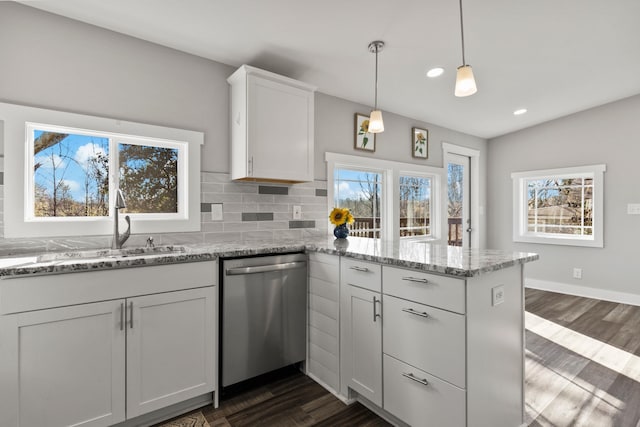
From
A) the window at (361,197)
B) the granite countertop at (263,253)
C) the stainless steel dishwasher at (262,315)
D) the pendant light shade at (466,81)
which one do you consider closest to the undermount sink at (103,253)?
the granite countertop at (263,253)

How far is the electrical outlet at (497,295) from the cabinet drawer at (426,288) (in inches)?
8.9

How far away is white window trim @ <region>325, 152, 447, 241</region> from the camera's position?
3359 mm

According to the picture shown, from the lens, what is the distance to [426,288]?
60.4 inches

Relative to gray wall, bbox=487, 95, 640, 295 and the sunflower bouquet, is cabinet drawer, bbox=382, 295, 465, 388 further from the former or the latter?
gray wall, bbox=487, 95, 640, 295

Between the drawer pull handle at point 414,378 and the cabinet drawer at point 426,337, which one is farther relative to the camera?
the drawer pull handle at point 414,378

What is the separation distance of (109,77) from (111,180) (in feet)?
2.22

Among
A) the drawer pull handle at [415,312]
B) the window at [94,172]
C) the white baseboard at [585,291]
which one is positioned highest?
the window at [94,172]

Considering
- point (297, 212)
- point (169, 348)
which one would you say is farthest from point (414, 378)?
point (297, 212)

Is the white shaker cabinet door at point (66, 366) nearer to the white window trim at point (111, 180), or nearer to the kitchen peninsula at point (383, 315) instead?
the kitchen peninsula at point (383, 315)

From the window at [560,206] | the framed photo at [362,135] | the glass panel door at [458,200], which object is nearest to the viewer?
the framed photo at [362,135]

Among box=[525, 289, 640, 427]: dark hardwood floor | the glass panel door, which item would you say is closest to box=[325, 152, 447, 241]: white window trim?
the glass panel door

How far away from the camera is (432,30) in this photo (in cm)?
237

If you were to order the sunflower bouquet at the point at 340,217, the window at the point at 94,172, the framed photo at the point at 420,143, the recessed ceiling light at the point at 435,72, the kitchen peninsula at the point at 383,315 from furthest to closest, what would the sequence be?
1. the framed photo at the point at 420,143
2. the recessed ceiling light at the point at 435,72
3. the sunflower bouquet at the point at 340,217
4. the window at the point at 94,172
5. the kitchen peninsula at the point at 383,315

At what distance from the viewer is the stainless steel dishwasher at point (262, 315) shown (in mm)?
1979
